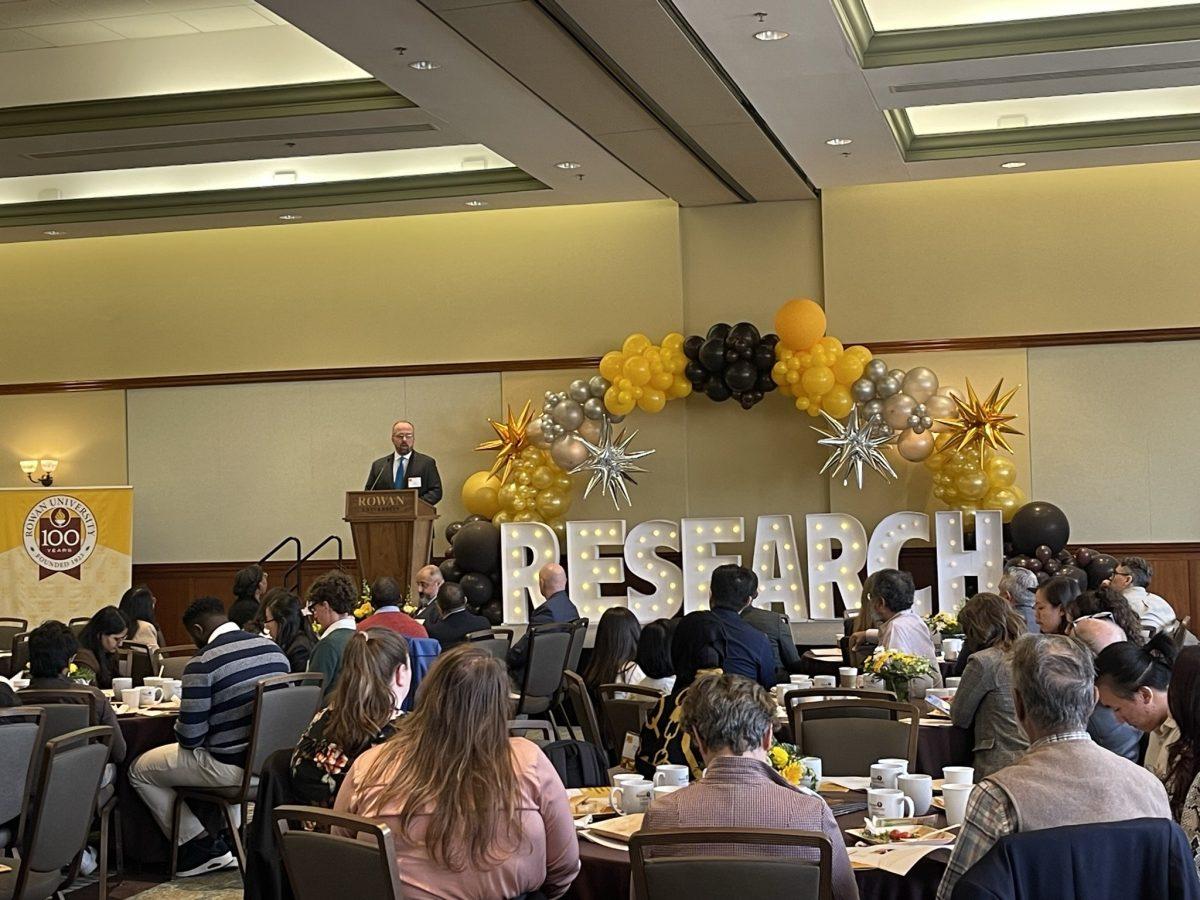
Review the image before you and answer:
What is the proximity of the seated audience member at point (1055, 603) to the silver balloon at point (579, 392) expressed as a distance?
589cm

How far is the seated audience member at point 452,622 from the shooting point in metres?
9.34

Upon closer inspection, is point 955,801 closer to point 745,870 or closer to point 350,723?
point 745,870

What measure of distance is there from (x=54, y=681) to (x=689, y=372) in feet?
22.5

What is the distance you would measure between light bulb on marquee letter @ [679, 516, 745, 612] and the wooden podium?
238 cm

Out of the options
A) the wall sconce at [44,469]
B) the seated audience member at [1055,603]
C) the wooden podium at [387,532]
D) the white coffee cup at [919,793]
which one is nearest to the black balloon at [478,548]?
the wooden podium at [387,532]

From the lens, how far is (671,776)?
4445 millimetres

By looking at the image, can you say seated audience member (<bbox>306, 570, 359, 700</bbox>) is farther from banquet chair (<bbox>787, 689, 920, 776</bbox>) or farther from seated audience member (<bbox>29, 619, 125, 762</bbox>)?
banquet chair (<bbox>787, 689, 920, 776</bbox>)

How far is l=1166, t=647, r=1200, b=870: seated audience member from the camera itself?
343cm

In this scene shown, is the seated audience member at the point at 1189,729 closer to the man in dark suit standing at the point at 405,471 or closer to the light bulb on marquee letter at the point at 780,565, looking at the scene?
the light bulb on marquee letter at the point at 780,565

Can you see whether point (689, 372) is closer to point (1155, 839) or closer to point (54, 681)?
point (54, 681)

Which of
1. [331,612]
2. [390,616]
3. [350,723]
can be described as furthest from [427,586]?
[350,723]

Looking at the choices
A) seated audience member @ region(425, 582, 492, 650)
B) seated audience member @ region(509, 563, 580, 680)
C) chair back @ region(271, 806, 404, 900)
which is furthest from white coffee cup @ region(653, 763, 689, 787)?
seated audience member @ region(509, 563, 580, 680)

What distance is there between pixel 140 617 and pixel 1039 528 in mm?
6828

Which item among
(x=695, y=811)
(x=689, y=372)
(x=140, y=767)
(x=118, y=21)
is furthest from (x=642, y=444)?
(x=695, y=811)
